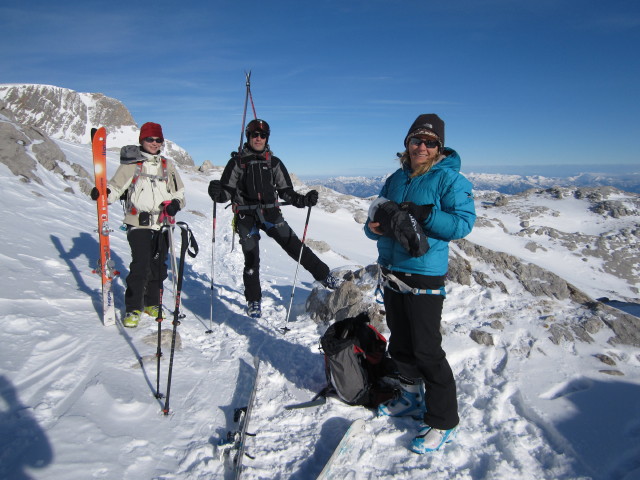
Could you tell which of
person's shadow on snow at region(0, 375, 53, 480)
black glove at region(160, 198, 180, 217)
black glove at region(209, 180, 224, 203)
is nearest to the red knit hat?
black glove at region(160, 198, 180, 217)

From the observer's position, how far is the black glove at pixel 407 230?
323 cm

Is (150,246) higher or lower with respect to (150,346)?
higher

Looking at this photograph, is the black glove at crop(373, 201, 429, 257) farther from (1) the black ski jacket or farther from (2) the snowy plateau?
(1) the black ski jacket

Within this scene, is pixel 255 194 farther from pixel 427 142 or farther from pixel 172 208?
pixel 427 142

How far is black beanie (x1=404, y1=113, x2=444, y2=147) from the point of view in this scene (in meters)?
3.47

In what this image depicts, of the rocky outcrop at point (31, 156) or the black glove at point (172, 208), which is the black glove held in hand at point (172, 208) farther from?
the rocky outcrop at point (31, 156)

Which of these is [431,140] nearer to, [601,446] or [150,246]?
[601,446]

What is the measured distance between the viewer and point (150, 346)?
17.2 ft

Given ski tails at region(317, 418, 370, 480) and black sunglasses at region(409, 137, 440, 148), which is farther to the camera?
black sunglasses at region(409, 137, 440, 148)

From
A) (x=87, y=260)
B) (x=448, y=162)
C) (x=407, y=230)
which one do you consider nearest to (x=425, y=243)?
(x=407, y=230)

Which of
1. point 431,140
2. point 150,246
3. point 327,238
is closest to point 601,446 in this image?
point 431,140

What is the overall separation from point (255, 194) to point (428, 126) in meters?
4.19

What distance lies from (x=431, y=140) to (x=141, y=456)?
13.5ft

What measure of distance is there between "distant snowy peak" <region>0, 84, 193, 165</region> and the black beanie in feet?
559
